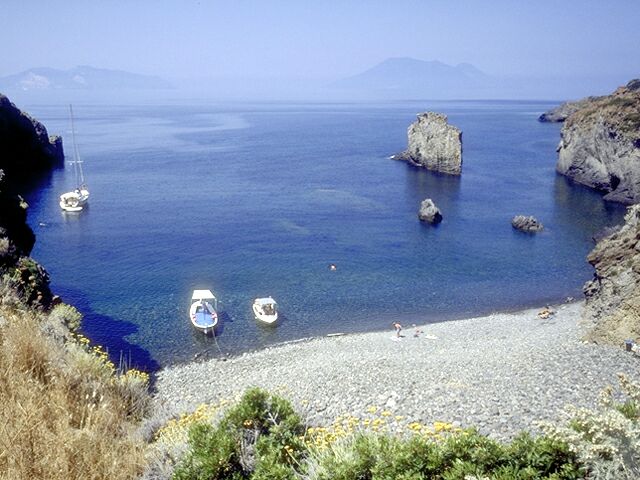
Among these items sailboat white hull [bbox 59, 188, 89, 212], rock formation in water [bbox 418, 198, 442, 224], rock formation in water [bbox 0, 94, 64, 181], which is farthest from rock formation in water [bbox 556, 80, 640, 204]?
rock formation in water [bbox 0, 94, 64, 181]

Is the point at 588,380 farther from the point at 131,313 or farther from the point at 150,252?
the point at 150,252

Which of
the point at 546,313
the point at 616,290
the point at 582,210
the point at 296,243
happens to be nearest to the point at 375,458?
the point at 616,290

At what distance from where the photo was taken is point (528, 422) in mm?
12109

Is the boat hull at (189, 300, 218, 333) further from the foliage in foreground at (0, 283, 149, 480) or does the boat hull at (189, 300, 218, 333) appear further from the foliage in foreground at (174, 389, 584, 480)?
the foliage in foreground at (174, 389, 584, 480)

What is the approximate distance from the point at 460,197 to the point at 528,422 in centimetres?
5854

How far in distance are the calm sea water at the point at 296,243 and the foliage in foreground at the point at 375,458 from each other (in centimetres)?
2068

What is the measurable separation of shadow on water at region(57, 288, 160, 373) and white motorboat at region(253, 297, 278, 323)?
6834mm

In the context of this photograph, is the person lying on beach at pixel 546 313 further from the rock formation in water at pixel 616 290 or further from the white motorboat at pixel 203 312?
the white motorboat at pixel 203 312

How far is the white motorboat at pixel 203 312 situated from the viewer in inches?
1171

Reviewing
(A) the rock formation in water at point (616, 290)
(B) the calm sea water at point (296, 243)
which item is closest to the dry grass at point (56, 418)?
(B) the calm sea water at point (296, 243)

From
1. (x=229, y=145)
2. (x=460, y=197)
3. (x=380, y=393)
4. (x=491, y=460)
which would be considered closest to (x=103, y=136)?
(x=229, y=145)

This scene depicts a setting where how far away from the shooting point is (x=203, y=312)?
3078cm

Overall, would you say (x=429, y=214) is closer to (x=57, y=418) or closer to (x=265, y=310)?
(x=265, y=310)

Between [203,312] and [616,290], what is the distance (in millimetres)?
22209
